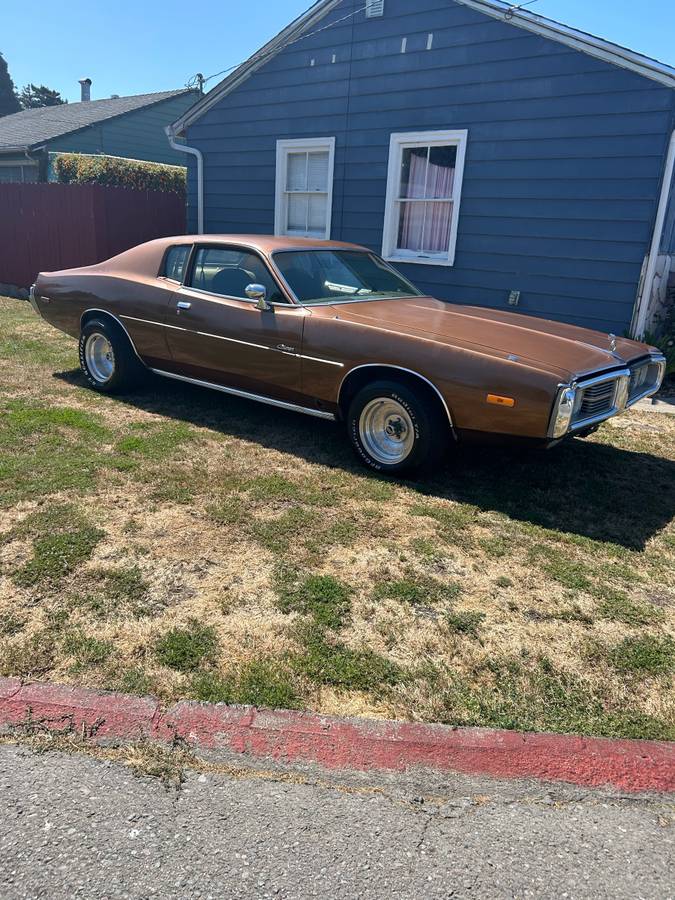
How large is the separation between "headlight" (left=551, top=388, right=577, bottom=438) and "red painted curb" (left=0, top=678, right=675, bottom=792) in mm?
1969

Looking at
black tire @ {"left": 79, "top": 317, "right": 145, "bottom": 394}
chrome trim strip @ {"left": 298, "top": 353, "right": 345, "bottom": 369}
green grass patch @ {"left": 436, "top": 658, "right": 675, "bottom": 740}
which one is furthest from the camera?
black tire @ {"left": 79, "top": 317, "right": 145, "bottom": 394}

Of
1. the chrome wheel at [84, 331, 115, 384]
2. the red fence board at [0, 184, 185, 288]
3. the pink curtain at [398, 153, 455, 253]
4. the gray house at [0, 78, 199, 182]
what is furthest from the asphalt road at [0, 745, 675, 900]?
the gray house at [0, 78, 199, 182]

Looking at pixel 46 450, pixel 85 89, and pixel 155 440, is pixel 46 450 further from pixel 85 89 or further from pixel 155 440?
pixel 85 89

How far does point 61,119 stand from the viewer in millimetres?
22594

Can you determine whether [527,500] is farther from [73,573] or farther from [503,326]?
[73,573]

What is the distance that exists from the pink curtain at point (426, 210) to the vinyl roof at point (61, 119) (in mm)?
14339

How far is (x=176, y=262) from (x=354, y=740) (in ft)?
15.3

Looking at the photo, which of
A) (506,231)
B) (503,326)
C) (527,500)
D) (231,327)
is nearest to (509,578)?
(527,500)

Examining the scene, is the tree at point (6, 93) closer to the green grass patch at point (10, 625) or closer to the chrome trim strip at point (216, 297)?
the chrome trim strip at point (216, 297)

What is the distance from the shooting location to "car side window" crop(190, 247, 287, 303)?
5.43 meters

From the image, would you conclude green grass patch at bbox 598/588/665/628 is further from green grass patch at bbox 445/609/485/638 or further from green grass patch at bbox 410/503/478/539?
green grass patch at bbox 410/503/478/539

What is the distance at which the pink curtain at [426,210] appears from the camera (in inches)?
352

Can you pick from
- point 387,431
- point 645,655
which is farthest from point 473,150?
point 645,655

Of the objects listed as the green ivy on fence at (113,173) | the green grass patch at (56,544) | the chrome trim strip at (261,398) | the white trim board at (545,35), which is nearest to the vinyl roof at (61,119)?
the green ivy on fence at (113,173)
